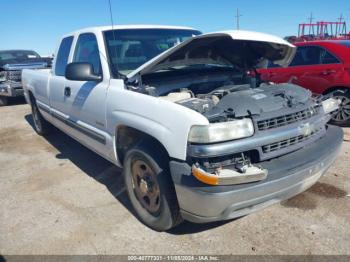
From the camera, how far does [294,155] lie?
2.65 m

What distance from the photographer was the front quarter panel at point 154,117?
7.75 feet

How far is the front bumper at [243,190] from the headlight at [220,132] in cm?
24

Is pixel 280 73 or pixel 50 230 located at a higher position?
pixel 280 73

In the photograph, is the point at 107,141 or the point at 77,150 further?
the point at 77,150

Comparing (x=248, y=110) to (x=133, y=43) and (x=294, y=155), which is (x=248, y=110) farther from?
(x=133, y=43)

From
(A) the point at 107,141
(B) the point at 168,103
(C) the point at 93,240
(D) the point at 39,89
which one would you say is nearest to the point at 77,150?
(D) the point at 39,89

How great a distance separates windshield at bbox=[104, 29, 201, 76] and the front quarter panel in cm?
37

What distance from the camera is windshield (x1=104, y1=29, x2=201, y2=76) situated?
3.52 m

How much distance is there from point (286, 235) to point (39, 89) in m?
4.55

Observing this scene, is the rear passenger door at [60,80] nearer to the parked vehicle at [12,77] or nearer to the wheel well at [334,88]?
the wheel well at [334,88]

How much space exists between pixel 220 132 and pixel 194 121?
0.20m

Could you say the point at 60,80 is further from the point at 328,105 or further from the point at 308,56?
the point at 308,56

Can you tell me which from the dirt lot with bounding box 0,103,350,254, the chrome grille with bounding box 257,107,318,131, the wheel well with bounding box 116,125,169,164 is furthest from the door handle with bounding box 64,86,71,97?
the chrome grille with bounding box 257,107,318,131

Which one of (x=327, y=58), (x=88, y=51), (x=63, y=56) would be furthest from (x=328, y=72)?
(x=63, y=56)
